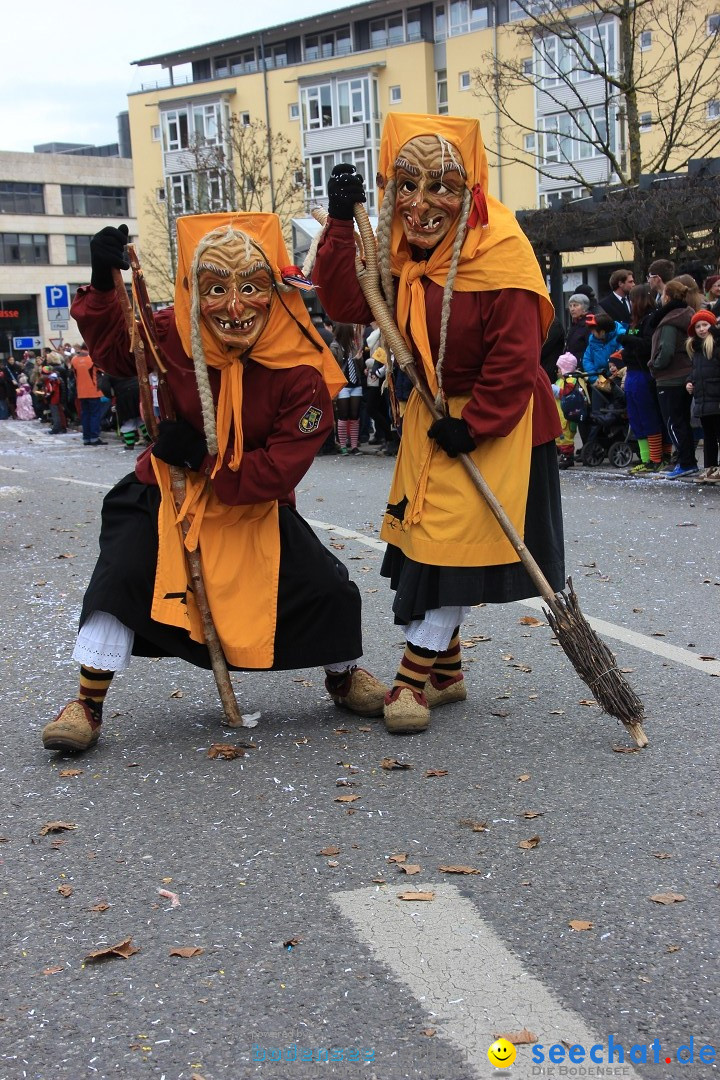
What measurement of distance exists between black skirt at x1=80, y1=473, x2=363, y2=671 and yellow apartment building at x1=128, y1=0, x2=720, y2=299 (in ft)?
150

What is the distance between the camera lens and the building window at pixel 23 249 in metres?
68.5

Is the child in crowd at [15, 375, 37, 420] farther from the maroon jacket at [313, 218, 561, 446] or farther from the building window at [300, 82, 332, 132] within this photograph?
the maroon jacket at [313, 218, 561, 446]

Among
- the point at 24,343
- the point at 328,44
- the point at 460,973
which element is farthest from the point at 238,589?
the point at 328,44

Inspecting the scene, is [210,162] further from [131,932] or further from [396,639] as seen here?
[131,932]

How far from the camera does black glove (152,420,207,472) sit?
4.38 metres

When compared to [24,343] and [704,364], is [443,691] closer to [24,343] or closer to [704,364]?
[704,364]

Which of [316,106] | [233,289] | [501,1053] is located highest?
[316,106]

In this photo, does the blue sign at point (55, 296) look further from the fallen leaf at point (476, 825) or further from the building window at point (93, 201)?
the building window at point (93, 201)

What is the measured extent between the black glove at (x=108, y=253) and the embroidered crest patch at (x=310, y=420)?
Answer: 792 mm

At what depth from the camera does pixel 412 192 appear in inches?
173

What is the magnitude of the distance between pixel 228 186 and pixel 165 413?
3546cm

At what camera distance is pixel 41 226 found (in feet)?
229

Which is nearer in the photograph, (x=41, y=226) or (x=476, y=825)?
(x=476, y=825)

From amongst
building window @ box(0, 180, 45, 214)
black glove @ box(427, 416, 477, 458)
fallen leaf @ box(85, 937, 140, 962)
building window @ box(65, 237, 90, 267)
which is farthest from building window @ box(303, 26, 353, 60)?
fallen leaf @ box(85, 937, 140, 962)
